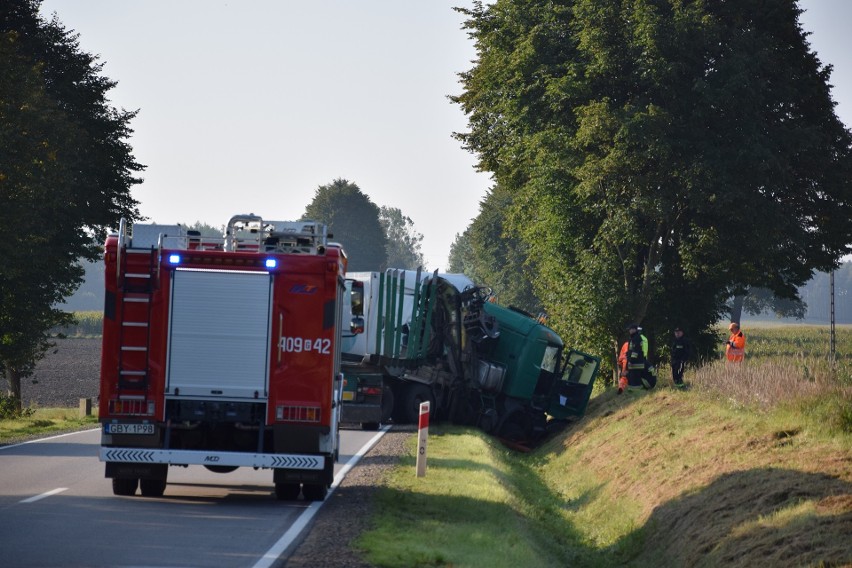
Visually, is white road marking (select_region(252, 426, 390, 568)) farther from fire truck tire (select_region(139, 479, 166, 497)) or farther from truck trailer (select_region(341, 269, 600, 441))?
truck trailer (select_region(341, 269, 600, 441))

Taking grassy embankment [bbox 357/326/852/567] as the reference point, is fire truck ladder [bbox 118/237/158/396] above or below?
above

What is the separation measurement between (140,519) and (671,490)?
809 centimetres

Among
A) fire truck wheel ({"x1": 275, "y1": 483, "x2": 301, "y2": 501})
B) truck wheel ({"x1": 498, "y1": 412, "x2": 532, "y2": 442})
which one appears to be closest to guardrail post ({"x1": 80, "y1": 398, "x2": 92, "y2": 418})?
truck wheel ({"x1": 498, "y1": 412, "x2": 532, "y2": 442})

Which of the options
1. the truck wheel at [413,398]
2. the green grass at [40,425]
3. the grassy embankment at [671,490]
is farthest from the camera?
the truck wheel at [413,398]

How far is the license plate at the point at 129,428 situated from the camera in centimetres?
1446

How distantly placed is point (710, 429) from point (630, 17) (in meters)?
17.2

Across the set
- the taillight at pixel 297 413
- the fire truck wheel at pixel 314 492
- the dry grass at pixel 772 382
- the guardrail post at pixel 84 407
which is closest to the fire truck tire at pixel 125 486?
the fire truck wheel at pixel 314 492

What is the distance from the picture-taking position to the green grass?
87.3ft

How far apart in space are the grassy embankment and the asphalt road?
1236 millimetres

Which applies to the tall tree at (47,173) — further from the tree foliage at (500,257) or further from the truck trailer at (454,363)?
the tree foliage at (500,257)

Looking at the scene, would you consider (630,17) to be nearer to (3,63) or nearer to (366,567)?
(3,63)

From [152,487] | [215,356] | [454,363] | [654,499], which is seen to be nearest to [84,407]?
[454,363]

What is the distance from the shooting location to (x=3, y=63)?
3069 cm

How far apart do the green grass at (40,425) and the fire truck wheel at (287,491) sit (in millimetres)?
10670
